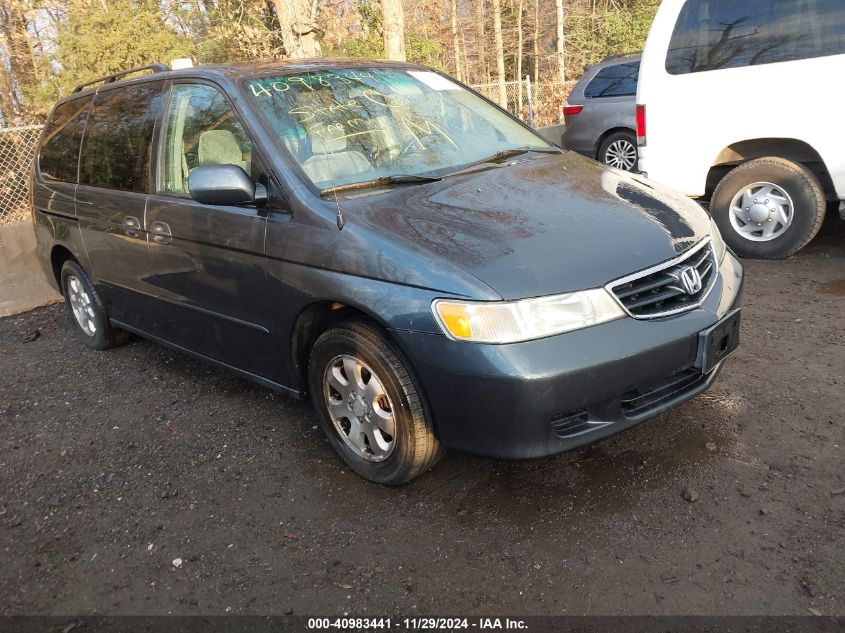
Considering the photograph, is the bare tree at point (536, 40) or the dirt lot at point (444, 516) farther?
the bare tree at point (536, 40)

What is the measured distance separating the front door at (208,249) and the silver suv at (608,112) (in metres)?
7.30

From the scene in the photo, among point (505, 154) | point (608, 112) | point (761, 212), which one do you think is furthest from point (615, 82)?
point (505, 154)

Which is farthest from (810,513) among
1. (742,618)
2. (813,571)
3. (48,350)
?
(48,350)

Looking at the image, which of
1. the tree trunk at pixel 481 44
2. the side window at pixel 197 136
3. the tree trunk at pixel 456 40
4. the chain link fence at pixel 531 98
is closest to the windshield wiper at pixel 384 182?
the side window at pixel 197 136

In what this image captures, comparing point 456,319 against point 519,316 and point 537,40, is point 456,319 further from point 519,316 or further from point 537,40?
point 537,40

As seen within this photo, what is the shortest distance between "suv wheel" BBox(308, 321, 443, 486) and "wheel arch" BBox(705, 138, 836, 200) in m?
4.01

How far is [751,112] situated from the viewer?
5.27 metres

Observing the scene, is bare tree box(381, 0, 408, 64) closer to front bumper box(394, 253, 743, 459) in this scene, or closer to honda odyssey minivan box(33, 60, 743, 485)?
honda odyssey minivan box(33, 60, 743, 485)

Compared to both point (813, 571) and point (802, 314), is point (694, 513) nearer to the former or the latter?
point (813, 571)

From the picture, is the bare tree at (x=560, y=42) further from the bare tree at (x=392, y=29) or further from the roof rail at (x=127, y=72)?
the roof rail at (x=127, y=72)

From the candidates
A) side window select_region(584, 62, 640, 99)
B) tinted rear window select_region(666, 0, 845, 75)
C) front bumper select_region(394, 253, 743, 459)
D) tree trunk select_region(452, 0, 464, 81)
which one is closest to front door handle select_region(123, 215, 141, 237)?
front bumper select_region(394, 253, 743, 459)

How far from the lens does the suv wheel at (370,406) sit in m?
2.68

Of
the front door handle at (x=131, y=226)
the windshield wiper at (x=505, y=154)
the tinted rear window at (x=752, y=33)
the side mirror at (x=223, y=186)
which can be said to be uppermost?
the tinted rear window at (x=752, y=33)

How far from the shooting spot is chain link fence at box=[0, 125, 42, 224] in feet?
22.4
